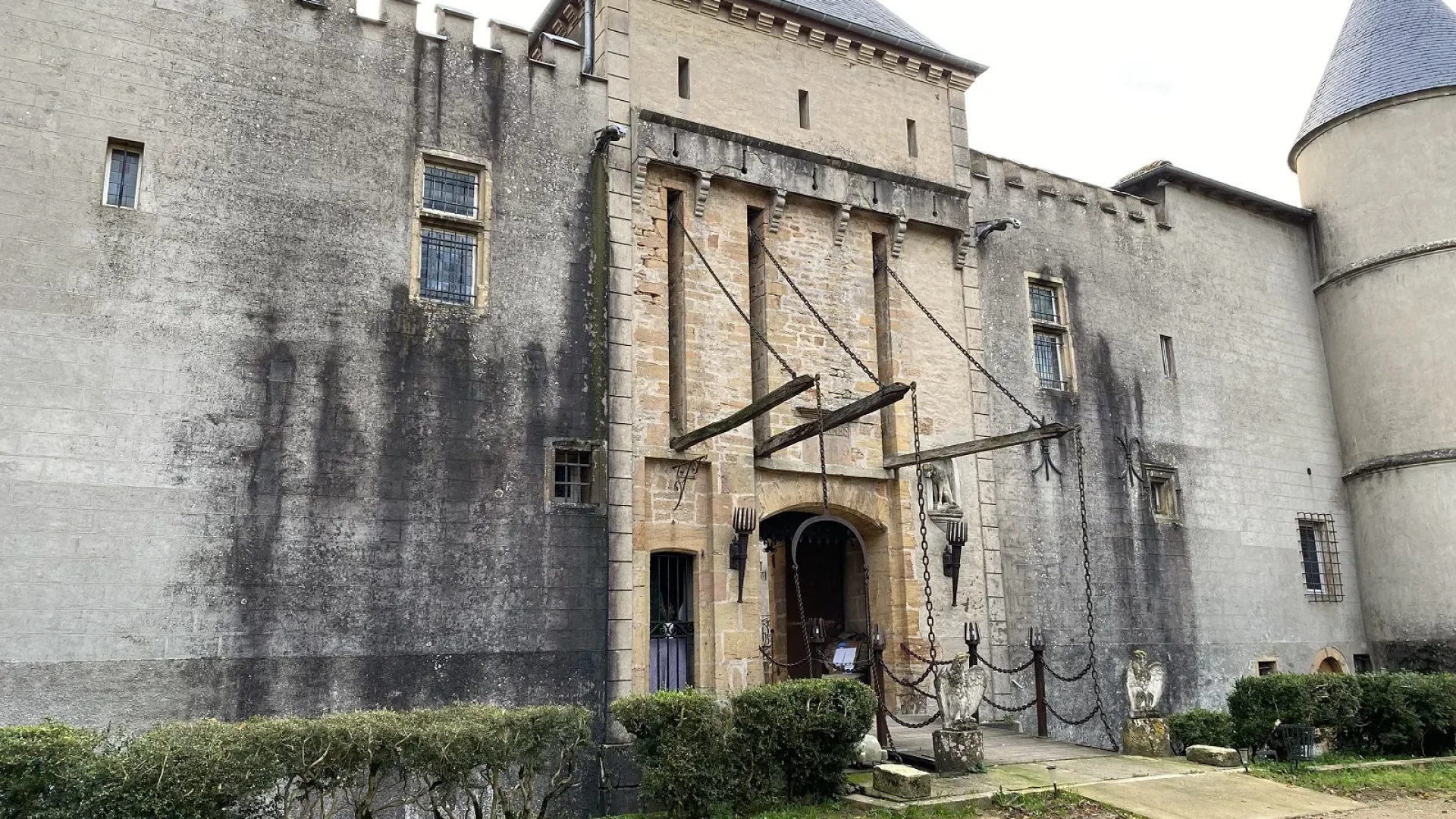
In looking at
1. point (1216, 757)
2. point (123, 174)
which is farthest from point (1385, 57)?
point (123, 174)

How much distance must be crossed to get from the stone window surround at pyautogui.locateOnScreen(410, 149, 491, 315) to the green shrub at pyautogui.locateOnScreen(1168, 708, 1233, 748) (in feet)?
30.6

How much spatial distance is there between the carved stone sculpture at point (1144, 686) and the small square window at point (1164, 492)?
482cm

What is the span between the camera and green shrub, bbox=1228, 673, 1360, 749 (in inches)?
493

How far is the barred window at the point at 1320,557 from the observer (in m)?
18.5

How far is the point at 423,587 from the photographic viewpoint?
11.1m

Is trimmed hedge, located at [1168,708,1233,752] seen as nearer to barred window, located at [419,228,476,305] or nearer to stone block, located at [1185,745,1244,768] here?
stone block, located at [1185,745,1244,768]

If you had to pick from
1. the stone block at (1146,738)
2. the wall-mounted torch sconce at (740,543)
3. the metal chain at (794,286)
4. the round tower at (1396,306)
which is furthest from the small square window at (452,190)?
the round tower at (1396,306)

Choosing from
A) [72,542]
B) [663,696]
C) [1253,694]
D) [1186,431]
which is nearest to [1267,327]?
[1186,431]

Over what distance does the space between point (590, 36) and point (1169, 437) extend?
10.8 m

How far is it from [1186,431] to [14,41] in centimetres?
1639

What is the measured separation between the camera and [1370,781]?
11414 mm

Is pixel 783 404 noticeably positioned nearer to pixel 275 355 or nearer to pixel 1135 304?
pixel 275 355

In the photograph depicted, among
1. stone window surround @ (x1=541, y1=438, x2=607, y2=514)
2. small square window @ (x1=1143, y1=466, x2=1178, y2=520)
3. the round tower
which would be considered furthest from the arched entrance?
the round tower

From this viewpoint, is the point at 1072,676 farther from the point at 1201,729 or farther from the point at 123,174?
the point at 123,174
